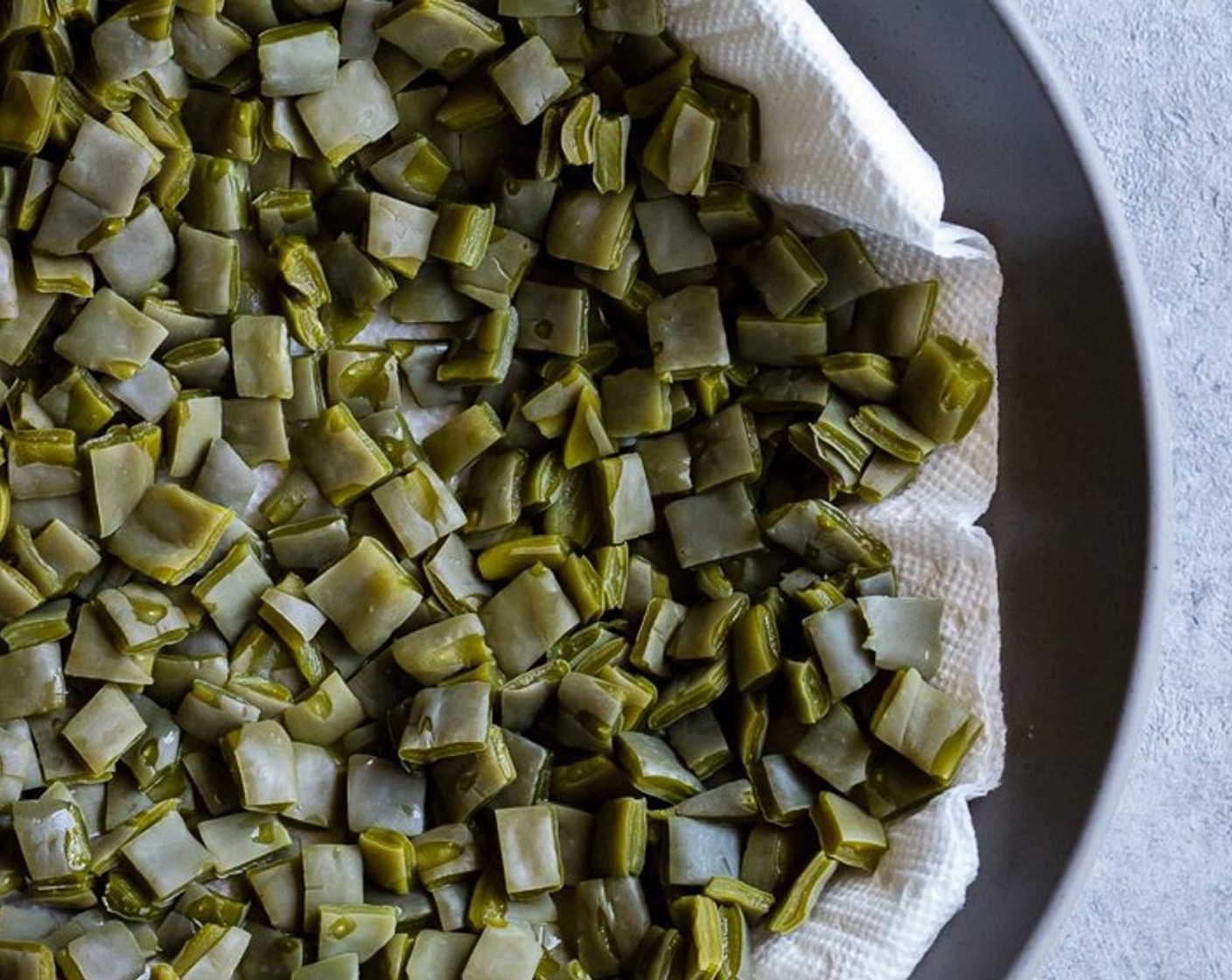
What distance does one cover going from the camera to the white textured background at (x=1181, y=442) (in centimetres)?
167

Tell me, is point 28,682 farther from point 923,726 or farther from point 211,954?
point 923,726

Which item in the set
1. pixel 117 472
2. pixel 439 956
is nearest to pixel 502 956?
pixel 439 956

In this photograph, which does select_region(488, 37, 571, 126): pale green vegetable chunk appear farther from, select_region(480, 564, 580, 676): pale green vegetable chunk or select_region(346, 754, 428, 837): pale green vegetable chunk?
select_region(346, 754, 428, 837): pale green vegetable chunk

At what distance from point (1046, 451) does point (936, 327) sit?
146 millimetres

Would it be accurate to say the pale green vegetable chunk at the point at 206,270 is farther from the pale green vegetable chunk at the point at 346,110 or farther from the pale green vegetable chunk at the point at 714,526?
the pale green vegetable chunk at the point at 714,526

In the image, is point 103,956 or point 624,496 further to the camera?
point 624,496

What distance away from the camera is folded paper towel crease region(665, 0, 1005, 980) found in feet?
4.25

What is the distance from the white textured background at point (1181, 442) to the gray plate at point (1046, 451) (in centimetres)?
37

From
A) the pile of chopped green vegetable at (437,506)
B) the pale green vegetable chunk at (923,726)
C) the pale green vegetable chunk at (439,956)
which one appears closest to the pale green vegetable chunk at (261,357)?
the pile of chopped green vegetable at (437,506)

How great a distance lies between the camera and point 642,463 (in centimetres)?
138

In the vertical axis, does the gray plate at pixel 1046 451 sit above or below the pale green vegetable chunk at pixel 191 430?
above

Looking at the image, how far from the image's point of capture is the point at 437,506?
1.34 metres

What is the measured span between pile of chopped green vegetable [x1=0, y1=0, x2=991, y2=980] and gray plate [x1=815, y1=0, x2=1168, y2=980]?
87 millimetres

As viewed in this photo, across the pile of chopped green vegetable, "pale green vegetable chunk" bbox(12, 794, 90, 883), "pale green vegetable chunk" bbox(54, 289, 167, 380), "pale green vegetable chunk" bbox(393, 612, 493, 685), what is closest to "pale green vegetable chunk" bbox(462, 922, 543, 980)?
the pile of chopped green vegetable
